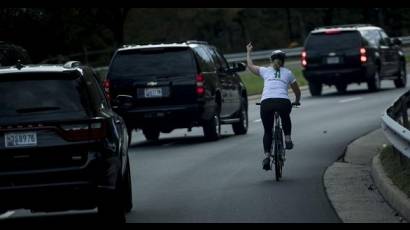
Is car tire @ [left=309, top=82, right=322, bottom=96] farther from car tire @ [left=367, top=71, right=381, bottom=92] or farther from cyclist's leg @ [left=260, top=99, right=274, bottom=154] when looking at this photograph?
cyclist's leg @ [left=260, top=99, right=274, bottom=154]

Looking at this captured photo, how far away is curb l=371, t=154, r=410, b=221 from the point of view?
12.3 m

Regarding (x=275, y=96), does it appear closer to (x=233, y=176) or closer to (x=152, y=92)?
(x=233, y=176)

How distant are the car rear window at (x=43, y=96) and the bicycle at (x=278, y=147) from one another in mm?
4830

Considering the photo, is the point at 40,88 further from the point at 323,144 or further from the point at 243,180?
the point at 323,144

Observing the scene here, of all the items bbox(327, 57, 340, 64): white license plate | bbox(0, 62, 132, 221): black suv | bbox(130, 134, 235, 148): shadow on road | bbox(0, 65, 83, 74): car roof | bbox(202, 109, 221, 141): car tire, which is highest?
bbox(0, 65, 83, 74): car roof

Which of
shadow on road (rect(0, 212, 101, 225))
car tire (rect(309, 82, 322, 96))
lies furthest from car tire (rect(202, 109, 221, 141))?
car tire (rect(309, 82, 322, 96))

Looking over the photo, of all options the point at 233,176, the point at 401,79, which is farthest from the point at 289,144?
the point at 401,79

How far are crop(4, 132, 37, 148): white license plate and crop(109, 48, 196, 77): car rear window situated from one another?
1155 cm

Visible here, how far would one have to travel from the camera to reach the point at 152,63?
23.3 meters

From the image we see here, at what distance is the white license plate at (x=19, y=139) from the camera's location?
11.7 m

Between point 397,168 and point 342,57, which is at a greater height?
point 397,168

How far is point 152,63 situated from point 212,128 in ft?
5.76

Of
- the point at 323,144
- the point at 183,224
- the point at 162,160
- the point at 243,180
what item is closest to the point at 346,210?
the point at 183,224

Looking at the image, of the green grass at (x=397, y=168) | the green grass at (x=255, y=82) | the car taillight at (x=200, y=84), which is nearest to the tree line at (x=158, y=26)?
the green grass at (x=255, y=82)
